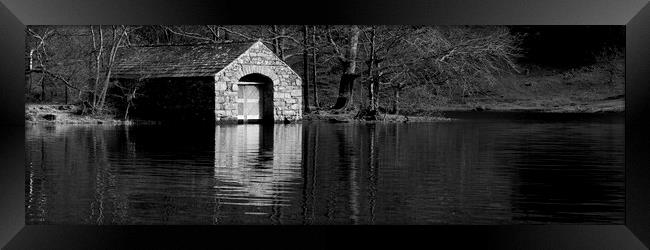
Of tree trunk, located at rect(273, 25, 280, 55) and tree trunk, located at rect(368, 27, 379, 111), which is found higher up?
tree trunk, located at rect(273, 25, 280, 55)

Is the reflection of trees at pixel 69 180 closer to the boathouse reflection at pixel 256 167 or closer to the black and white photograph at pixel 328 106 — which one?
the black and white photograph at pixel 328 106

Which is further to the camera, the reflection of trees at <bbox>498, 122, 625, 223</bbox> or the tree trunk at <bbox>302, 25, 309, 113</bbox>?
the tree trunk at <bbox>302, 25, 309, 113</bbox>

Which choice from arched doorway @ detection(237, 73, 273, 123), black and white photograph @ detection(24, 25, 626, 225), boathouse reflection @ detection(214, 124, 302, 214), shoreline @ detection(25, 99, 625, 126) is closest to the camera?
boathouse reflection @ detection(214, 124, 302, 214)

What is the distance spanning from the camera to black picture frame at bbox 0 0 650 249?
21.1 feet

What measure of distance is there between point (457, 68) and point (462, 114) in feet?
7.40

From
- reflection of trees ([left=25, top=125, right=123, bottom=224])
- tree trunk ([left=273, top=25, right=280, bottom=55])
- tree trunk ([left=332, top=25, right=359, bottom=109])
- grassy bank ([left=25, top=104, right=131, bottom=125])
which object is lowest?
reflection of trees ([left=25, top=125, right=123, bottom=224])

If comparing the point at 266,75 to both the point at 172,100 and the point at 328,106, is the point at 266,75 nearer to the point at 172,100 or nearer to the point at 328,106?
the point at 328,106

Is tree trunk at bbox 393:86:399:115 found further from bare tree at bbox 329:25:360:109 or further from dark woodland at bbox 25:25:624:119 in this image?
bare tree at bbox 329:25:360:109

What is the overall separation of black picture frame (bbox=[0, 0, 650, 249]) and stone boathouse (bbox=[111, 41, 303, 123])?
1497 centimetres

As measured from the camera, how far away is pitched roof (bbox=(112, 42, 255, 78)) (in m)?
22.1

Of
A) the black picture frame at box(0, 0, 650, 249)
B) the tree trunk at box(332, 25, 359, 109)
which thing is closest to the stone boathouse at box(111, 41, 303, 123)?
the tree trunk at box(332, 25, 359, 109)

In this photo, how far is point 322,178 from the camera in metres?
10.1

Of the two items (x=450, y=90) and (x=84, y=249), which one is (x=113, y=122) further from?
(x=84, y=249)

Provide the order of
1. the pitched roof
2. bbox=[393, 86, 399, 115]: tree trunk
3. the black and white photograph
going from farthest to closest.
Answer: bbox=[393, 86, 399, 115]: tree trunk → the pitched roof → the black and white photograph
